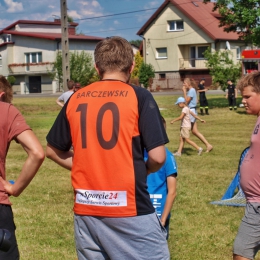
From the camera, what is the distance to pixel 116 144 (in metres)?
3.49

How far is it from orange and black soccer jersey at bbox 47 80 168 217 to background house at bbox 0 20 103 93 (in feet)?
219

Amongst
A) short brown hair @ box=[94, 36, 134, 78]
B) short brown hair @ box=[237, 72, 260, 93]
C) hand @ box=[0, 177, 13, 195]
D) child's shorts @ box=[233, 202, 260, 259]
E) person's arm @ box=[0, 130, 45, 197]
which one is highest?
short brown hair @ box=[94, 36, 134, 78]

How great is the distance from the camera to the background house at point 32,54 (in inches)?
2822

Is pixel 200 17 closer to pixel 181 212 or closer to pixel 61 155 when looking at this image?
pixel 181 212

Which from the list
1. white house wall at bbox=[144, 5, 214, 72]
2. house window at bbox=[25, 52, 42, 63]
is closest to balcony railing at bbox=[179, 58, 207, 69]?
white house wall at bbox=[144, 5, 214, 72]

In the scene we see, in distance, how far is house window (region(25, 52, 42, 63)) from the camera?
7356 centimetres

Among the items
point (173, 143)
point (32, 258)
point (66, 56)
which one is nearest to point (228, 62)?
point (66, 56)

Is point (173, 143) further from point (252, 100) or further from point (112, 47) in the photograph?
point (112, 47)

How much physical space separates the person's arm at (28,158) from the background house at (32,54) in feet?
218

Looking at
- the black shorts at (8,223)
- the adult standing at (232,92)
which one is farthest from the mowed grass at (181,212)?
the adult standing at (232,92)

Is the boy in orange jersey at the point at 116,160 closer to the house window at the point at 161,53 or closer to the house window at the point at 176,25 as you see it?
the house window at the point at 176,25

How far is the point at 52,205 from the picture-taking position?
30.8 feet

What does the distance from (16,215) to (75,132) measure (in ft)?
17.8

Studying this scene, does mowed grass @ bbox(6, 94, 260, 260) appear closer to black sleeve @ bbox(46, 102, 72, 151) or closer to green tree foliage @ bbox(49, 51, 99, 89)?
black sleeve @ bbox(46, 102, 72, 151)
